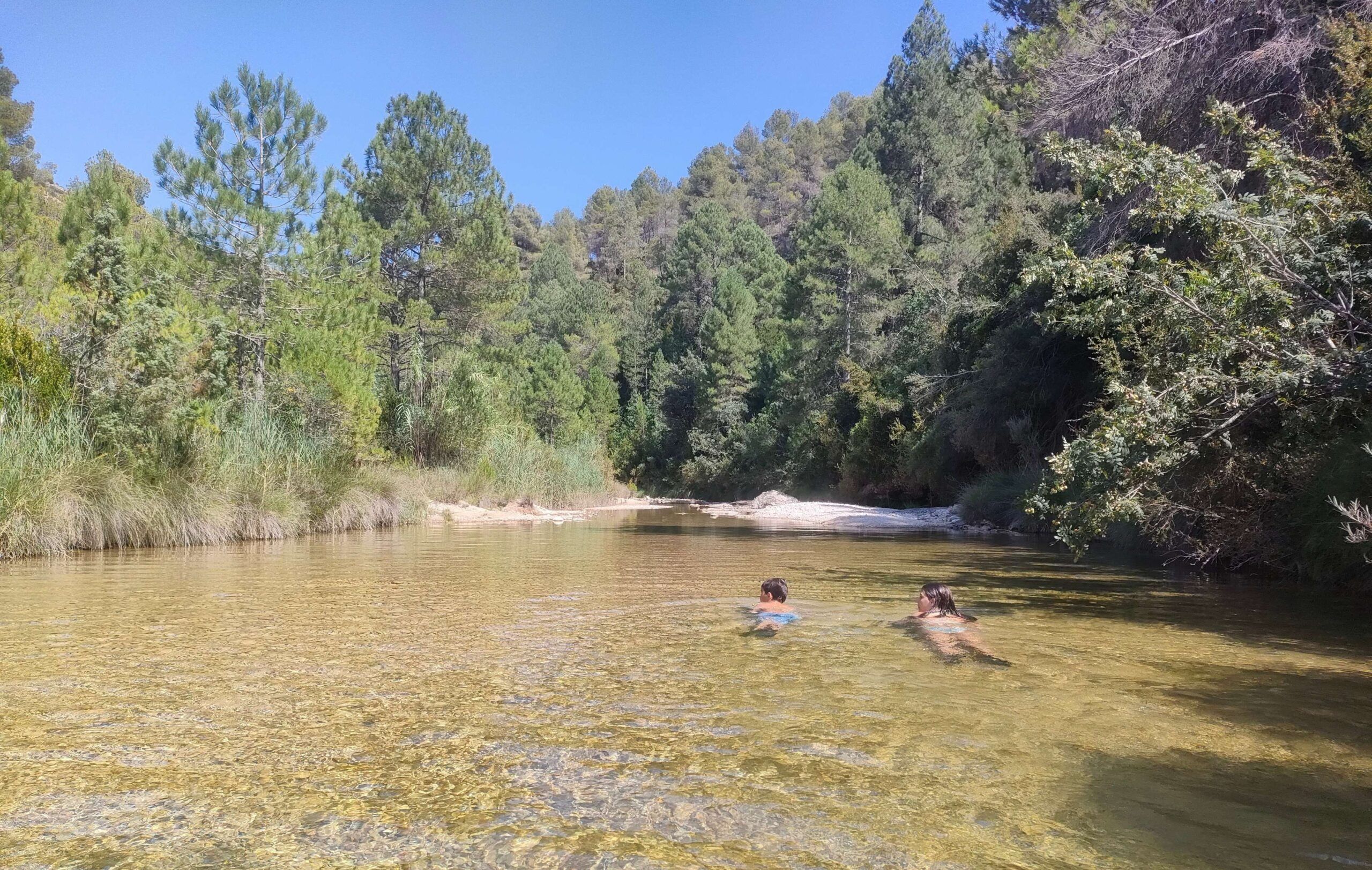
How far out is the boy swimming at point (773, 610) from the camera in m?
6.70

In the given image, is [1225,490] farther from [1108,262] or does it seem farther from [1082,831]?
[1082,831]

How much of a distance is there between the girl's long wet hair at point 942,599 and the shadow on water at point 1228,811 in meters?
2.83

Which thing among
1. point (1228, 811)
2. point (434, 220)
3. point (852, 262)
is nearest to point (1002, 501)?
point (1228, 811)

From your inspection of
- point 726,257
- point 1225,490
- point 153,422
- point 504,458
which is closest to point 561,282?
point 726,257

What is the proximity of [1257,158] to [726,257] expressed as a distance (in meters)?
60.0

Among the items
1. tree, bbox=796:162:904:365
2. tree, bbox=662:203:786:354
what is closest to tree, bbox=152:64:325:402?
tree, bbox=796:162:904:365

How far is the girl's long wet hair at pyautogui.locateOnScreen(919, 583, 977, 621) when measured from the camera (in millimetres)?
6629

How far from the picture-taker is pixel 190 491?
496 inches

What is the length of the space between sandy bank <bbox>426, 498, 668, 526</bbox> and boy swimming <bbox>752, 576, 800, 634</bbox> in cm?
1378

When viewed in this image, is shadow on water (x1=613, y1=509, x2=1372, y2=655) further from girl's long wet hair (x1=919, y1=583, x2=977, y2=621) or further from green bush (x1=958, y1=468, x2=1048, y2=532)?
green bush (x1=958, y1=468, x2=1048, y2=532)

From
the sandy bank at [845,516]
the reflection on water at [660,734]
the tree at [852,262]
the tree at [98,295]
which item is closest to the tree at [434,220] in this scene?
the sandy bank at [845,516]

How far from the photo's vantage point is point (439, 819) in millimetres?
2982

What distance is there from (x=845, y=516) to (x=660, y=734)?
22.0 metres

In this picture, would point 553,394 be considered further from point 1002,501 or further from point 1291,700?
point 1291,700
